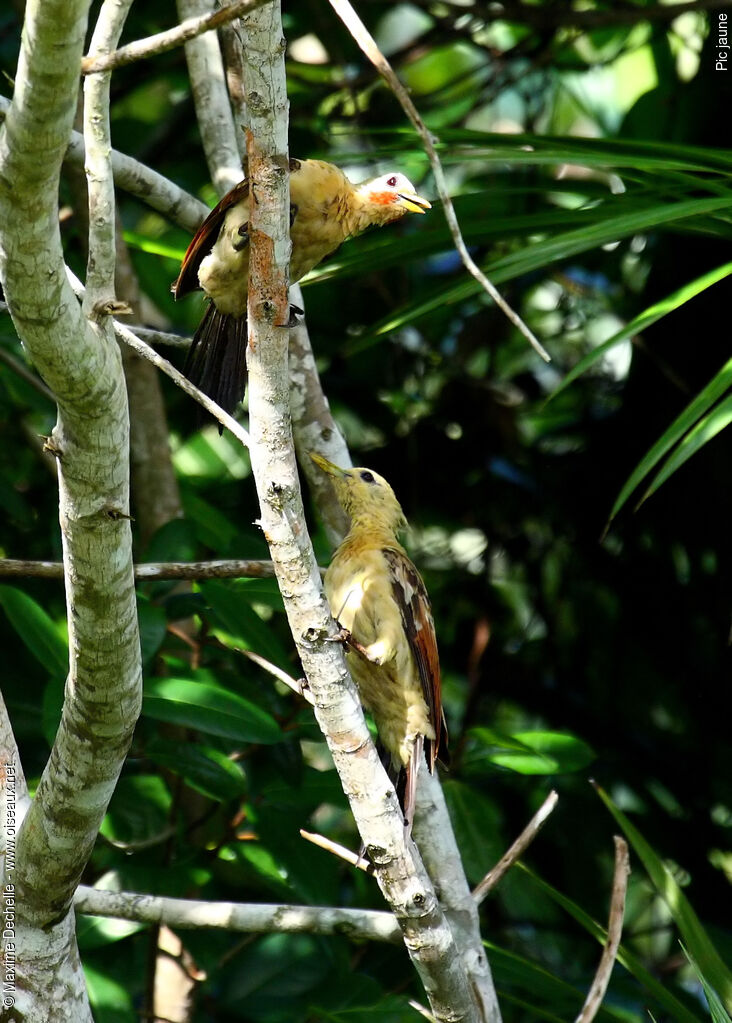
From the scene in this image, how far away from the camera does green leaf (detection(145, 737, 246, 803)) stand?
308 centimetres

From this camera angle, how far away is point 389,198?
3693 mm

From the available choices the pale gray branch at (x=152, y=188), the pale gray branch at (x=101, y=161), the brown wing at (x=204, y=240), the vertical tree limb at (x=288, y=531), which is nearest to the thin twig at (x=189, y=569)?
the vertical tree limb at (x=288, y=531)

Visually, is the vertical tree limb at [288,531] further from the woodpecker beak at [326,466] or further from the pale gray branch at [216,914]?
the woodpecker beak at [326,466]

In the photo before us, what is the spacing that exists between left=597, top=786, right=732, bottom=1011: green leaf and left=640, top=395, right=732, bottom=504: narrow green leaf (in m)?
0.82

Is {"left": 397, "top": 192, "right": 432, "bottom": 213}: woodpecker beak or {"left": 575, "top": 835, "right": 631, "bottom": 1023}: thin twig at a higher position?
{"left": 397, "top": 192, "right": 432, "bottom": 213}: woodpecker beak

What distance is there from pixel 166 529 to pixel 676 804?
2716mm

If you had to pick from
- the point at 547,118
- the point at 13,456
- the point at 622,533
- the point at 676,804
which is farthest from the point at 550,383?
the point at 13,456

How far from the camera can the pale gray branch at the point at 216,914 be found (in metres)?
2.57

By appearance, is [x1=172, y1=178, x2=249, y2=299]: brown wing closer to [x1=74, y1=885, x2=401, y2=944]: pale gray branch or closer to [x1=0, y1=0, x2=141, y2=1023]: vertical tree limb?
[x1=0, y1=0, x2=141, y2=1023]: vertical tree limb

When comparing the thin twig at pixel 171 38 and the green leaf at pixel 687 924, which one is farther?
the green leaf at pixel 687 924

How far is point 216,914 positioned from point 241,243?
1.86 m

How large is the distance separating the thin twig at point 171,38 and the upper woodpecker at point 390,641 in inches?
78.9

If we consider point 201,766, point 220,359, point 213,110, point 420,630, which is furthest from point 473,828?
point 213,110

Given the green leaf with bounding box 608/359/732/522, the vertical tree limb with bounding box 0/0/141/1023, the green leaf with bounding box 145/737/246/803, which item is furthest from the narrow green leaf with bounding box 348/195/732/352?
the vertical tree limb with bounding box 0/0/141/1023
